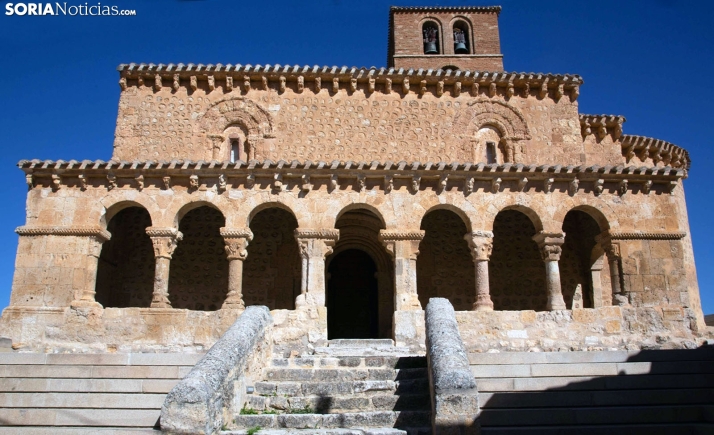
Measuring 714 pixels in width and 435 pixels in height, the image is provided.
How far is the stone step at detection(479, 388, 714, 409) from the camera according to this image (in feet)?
23.8

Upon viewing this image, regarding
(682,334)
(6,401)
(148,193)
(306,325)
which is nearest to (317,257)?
(306,325)

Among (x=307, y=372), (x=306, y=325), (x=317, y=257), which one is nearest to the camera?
(x=307, y=372)

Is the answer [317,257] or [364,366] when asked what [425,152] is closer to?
[317,257]

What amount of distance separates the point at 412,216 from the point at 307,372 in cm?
524

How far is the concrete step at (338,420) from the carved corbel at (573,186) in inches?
306

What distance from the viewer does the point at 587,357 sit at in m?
8.50

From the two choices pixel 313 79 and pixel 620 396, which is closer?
pixel 620 396

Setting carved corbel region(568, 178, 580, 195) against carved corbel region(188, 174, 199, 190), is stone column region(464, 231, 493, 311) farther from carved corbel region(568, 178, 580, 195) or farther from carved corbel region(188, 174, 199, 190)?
carved corbel region(188, 174, 199, 190)

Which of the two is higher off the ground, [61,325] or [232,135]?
[232,135]

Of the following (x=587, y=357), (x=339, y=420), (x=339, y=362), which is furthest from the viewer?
(x=339, y=362)

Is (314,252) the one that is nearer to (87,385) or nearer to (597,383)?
(87,385)

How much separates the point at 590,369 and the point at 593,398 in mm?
754

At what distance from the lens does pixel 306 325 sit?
11.3 metres

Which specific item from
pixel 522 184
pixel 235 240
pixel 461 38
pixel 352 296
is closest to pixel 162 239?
pixel 235 240
